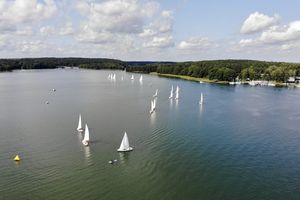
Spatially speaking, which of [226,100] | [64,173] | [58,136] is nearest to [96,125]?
[58,136]

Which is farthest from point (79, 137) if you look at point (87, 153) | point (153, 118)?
point (153, 118)

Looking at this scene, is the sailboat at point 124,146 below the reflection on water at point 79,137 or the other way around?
the other way around

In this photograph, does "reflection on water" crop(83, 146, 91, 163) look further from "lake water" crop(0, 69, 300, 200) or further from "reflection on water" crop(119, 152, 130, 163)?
"reflection on water" crop(119, 152, 130, 163)

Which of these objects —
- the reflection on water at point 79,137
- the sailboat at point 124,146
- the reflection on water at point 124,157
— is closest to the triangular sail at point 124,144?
the sailboat at point 124,146

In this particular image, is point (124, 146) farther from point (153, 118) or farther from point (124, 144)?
point (153, 118)

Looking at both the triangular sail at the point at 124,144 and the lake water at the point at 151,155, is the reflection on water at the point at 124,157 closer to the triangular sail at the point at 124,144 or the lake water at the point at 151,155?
the lake water at the point at 151,155

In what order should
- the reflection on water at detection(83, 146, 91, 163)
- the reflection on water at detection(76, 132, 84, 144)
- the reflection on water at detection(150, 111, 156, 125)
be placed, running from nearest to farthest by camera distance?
the reflection on water at detection(83, 146, 91, 163), the reflection on water at detection(76, 132, 84, 144), the reflection on water at detection(150, 111, 156, 125)

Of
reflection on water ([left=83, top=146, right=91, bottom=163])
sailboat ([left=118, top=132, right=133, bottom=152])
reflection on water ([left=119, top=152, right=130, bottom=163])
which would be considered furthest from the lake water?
sailboat ([left=118, top=132, right=133, bottom=152])

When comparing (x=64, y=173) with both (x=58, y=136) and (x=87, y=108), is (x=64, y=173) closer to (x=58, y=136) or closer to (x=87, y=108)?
(x=58, y=136)
